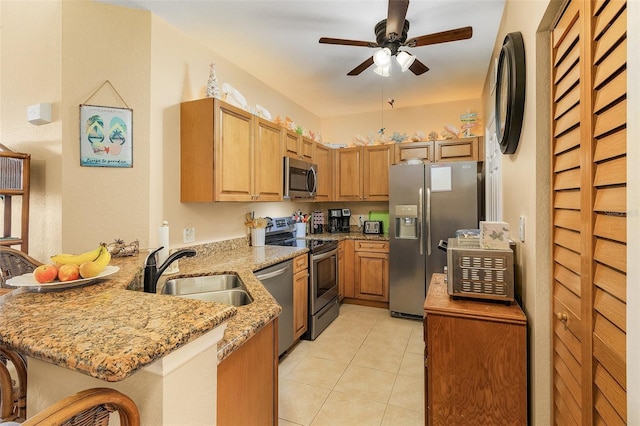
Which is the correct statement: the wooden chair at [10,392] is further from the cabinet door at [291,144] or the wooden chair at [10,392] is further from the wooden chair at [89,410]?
the cabinet door at [291,144]

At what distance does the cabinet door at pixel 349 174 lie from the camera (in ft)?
13.5

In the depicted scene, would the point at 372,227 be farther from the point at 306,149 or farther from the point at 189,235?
the point at 189,235

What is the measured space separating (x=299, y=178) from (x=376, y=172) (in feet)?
4.05

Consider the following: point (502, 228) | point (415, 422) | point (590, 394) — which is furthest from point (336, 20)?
point (415, 422)

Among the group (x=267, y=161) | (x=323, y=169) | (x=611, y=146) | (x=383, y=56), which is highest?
(x=383, y=56)

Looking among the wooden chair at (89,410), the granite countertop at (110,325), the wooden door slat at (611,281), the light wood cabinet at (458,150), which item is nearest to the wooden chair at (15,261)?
the granite countertop at (110,325)

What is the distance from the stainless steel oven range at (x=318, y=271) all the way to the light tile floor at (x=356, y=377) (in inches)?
5.7

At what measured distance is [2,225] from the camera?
7.27ft

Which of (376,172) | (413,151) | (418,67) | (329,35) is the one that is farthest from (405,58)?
(376,172)

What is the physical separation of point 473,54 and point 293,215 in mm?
2617

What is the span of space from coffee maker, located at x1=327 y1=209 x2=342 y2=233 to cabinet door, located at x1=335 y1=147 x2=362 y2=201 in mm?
219

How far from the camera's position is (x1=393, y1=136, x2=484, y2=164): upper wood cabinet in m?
3.47

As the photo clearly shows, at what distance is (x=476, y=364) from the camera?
142cm

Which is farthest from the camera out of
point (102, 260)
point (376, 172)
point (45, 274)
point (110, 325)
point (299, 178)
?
point (376, 172)
